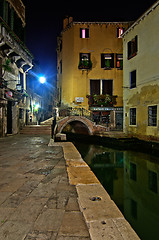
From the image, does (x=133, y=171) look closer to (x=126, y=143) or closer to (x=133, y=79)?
(x=126, y=143)

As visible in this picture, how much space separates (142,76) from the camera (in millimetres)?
12844

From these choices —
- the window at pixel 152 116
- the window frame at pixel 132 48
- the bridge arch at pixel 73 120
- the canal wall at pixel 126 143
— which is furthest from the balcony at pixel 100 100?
the window at pixel 152 116

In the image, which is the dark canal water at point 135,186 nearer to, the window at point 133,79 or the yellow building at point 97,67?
the window at point 133,79

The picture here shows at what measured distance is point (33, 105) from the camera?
17.2m

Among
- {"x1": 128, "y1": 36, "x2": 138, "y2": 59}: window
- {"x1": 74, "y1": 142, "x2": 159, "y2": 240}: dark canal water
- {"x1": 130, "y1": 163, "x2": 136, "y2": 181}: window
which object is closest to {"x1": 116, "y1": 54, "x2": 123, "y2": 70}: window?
{"x1": 128, "y1": 36, "x2": 138, "y2": 59}: window

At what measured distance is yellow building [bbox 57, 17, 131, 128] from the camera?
19.5 meters

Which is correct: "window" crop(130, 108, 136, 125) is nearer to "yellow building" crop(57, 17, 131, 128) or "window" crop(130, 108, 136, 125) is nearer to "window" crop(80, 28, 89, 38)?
"yellow building" crop(57, 17, 131, 128)

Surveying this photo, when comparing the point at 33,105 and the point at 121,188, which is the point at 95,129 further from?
the point at 121,188

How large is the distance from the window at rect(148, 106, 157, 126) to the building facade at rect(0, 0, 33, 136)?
34.5 feet

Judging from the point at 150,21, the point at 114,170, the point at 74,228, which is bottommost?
the point at 114,170

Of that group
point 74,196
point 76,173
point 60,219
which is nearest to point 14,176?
point 76,173

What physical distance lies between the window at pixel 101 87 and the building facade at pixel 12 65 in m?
8.59

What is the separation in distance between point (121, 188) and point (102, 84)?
16.1 meters

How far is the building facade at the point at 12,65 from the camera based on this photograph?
1052 cm
